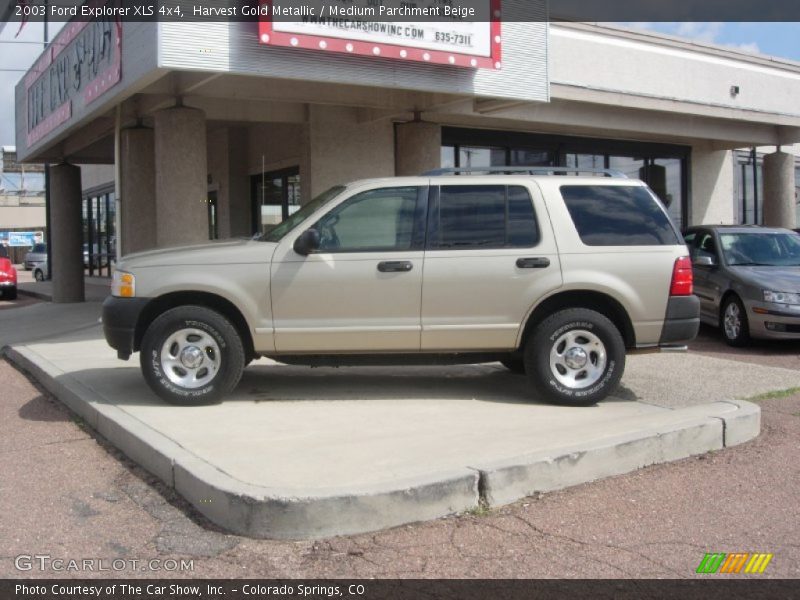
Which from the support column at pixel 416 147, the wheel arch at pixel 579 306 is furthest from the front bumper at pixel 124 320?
the support column at pixel 416 147

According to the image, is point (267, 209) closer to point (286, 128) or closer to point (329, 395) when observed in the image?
point (286, 128)

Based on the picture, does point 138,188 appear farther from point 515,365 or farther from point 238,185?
point 515,365

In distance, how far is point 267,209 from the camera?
15891mm

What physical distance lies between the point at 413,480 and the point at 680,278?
341 cm

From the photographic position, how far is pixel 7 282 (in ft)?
71.5

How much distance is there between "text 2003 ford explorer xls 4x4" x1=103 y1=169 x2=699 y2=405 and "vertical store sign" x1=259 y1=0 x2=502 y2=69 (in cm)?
346

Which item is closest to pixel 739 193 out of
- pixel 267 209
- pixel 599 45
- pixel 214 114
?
pixel 599 45

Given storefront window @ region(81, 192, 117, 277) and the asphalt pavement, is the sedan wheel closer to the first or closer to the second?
the asphalt pavement

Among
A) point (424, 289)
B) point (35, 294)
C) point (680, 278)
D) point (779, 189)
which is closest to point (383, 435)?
point (424, 289)

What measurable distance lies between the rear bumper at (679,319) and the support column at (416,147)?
22.8 ft

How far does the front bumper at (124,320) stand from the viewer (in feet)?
21.7

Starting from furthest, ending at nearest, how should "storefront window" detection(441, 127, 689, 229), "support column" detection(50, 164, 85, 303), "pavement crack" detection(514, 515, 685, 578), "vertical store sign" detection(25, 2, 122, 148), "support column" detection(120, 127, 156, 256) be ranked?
"support column" detection(50, 164, 85, 303) → "storefront window" detection(441, 127, 689, 229) → "support column" detection(120, 127, 156, 256) → "vertical store sign" detection(25, 2, 122, 148) → "pavement crack" detection(514, 515, 685, 578)

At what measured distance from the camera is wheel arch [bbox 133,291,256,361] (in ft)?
22.1

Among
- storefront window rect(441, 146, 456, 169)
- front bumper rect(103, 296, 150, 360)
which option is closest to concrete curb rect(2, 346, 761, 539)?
front bumper rect(103, 296, 150, 360)
